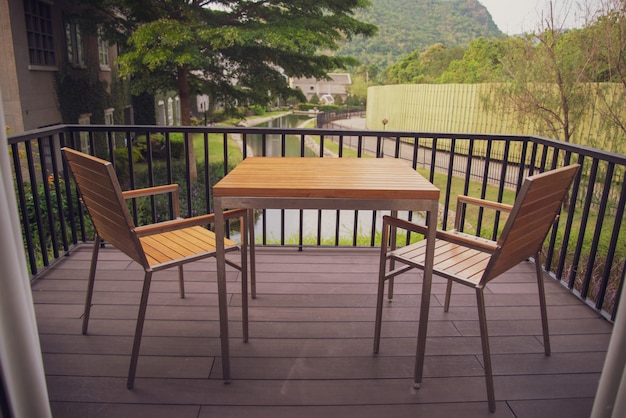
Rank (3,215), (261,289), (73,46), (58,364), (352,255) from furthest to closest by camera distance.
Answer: (73,46) → (352,255) → (261,289) → (58,364) → (3,215)

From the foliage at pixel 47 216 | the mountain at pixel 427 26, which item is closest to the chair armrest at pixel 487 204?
the foliage at pixel 47 216

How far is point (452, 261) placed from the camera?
1928 mm

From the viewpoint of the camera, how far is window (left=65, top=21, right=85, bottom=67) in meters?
11.4

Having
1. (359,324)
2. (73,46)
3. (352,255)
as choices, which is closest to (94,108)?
(73,46)

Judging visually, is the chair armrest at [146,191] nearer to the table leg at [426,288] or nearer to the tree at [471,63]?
the table leg at [426,288]

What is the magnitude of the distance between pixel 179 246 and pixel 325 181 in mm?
746

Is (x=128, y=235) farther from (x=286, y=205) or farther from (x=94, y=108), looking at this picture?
(x=94, y=108)

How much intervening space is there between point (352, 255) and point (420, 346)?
1.46 m

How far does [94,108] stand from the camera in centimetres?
1228

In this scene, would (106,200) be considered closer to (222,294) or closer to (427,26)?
(222,294)

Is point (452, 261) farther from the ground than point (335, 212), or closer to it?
farther from the ground

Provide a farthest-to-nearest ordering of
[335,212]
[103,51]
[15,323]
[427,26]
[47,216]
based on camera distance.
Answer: [427,26]
[103,51]
[335,212]
[47,216]
[15,323]

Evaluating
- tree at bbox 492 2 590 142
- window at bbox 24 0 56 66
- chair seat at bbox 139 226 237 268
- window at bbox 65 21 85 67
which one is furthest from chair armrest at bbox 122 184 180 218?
window at bbox 65 21 85 67

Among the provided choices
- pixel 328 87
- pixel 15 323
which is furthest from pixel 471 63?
pixel 328 87
